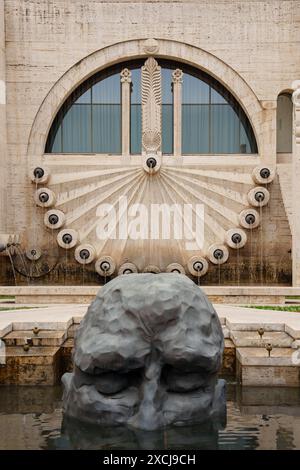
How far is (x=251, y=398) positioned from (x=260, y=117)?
12.7 m

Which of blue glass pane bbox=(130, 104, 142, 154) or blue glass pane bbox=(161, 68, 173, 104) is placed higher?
blue glass pane bbox=(161, 68, 173, 104)

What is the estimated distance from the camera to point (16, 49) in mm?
17891

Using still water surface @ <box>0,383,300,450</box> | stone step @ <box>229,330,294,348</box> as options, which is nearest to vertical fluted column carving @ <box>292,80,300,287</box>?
stone step @ <box>229,330,294,348</box>

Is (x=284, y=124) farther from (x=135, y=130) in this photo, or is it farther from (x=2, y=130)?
(x=2, y=130)

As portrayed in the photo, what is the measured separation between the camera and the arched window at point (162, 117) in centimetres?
1884

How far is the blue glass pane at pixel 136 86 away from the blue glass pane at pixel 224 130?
247 centimetres

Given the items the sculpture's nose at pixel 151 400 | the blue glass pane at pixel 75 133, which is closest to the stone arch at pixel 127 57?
the blue glass pane at pixel 75 133

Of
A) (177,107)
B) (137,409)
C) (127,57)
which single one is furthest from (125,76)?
(137,409)

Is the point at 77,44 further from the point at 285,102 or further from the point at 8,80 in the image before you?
the point at 285,102

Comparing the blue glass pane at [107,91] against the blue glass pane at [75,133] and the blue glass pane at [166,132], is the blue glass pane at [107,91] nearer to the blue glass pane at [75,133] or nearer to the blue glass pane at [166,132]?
the blue glass pane at [75,133]

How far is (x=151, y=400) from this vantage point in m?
5.31

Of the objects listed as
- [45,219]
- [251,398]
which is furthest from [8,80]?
[251,398]

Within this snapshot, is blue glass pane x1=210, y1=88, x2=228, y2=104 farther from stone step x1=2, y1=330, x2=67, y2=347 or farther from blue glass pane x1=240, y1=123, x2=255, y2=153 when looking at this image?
stone step x1=2, y1=330, x2=67, y2=347

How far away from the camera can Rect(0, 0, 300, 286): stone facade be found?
58.5 ft
